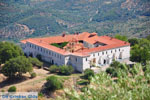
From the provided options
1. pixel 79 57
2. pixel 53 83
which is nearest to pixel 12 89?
pixel 53 83

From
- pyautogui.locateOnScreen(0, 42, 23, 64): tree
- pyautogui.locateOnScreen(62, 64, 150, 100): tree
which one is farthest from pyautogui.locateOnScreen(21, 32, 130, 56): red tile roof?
pyautogui.locateOnScreen(62, 64, 150, 100): tree

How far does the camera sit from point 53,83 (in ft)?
149

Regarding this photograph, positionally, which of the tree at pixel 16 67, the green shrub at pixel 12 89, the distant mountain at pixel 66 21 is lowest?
the distant mountain at pixel 66 21

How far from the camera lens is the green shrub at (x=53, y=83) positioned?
149 ft

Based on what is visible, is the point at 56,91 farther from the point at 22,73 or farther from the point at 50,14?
the point at 50,14

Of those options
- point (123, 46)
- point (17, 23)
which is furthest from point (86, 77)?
point (17, 23)

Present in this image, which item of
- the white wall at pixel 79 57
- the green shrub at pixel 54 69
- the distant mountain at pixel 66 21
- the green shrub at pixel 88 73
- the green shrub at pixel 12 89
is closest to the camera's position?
the green shrub at pixel 12 89

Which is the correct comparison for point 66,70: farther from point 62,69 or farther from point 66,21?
point 66,21

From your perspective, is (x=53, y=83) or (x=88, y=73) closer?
(x=53, y=83)

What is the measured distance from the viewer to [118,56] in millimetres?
57469

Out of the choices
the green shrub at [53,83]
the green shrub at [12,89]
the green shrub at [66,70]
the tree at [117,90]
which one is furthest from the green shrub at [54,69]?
the tree at [117,90]

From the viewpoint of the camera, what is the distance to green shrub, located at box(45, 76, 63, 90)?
149 ft

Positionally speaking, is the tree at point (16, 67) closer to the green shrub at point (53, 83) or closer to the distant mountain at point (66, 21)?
the green shrub at point (53, 83)

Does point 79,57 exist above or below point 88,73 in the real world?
above
